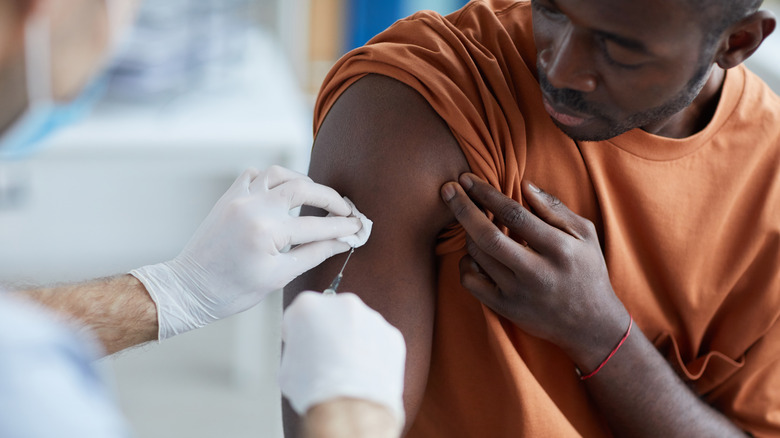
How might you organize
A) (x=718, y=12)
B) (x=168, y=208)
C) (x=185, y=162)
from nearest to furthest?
(x=718, y=12) < (x=185, y=162) < (x=168, y=208)

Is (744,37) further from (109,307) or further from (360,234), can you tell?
(109,307)

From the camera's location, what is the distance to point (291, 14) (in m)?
3.08

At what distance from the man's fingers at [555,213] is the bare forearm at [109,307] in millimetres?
654

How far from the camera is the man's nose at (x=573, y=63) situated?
1.07m

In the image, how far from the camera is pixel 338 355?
92cm

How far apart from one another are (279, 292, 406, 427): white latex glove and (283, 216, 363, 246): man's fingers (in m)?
0.16

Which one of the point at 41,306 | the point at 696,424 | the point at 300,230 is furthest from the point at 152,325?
the point at 696,424

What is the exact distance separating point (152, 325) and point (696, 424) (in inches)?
36.2

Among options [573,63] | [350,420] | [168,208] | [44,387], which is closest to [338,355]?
[350,420]

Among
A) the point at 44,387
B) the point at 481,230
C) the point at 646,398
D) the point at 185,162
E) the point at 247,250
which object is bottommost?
the point at 185,162

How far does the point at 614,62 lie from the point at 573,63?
6 centimetres

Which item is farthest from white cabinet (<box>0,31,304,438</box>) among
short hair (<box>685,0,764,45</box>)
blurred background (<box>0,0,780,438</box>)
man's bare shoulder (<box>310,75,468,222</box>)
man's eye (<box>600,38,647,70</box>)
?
short hair (<box>685,0,764,45</box>)

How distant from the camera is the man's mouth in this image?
44.4 inches

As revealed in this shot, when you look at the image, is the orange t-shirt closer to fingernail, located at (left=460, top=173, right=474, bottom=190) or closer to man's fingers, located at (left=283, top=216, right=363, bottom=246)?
fingernail, located at (left=460, top=173, right=474, bottom=190)
